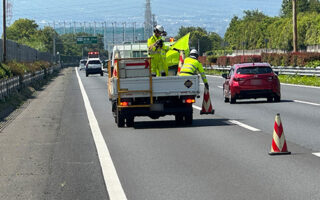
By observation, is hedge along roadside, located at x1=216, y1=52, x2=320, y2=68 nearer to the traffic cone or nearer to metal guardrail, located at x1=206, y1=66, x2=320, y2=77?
metal guardrail, located at x1=206, y1=66, x2=320, y2=77

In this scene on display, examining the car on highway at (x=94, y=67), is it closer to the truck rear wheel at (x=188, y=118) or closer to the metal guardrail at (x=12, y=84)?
the metal guardrail at (x=12, y=84)

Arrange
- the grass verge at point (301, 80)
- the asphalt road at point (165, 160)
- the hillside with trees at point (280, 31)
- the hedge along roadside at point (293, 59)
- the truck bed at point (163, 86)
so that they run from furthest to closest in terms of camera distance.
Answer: the hillside with trees at point (280, 31) < the hedge along roadside at point (293, 59) < the grass verge at point (301, 80) < the truck bed at point (163, 86) < the asphalt road at point (165, 160)

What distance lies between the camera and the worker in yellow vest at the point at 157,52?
1838 centimetres

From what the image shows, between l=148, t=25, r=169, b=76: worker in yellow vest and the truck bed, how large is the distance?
1.21 m


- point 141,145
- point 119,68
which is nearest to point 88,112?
point 119,68

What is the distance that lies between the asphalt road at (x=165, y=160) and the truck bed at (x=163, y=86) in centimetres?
82

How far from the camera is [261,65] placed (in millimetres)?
26125

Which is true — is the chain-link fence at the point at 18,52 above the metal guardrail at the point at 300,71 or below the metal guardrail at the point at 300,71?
above

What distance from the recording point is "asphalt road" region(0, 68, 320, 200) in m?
8.92

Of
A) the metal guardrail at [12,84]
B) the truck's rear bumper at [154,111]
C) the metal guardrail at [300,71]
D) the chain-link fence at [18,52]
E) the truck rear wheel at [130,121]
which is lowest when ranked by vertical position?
the truck rear wheel at [130,121]

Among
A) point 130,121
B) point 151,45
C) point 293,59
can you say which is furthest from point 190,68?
point 293,59

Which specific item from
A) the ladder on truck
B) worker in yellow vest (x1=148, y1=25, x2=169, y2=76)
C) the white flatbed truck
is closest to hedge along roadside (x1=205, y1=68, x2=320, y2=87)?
worker in yellow vest (x1=148, y1=25, x2=169, y2=76)

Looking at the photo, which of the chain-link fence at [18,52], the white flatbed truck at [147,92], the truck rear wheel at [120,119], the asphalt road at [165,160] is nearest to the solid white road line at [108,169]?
the asphalt road at [165,160]

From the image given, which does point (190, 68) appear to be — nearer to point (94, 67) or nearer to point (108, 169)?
point (108, 169)
